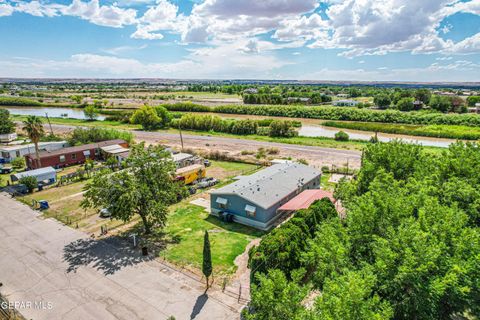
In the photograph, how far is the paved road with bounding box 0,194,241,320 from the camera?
18578 millimetres

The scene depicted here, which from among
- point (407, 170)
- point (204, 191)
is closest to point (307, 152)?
point (204, 191)

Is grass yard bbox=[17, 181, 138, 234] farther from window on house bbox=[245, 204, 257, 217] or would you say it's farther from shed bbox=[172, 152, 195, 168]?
shed bbox=[172, 152, 195, 168]

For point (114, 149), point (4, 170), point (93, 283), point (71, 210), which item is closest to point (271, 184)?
point (93, 283)

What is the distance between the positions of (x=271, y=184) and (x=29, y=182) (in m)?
31.3

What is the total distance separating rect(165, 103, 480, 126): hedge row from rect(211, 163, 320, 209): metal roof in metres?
76.2

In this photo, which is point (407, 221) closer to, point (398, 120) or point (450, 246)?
point (450, 246)

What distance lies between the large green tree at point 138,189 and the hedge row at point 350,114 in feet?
308

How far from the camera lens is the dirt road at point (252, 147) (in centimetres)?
5425

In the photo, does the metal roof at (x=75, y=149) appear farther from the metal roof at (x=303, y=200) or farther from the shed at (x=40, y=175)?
the metal roof at (x=303, y=200)

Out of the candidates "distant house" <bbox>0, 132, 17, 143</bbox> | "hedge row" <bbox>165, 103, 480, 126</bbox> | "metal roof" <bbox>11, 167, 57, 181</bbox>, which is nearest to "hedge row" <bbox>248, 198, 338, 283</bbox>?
"metal roof" <bbox>11, 167, 57, 181</bbox>

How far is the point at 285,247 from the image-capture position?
21094 millimetres

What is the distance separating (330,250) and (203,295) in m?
9.57

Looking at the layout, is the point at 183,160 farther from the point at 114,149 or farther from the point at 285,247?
the point at 285,247

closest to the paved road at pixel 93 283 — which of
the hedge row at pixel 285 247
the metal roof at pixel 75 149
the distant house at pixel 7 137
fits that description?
the hedge row at pixel 285 247
